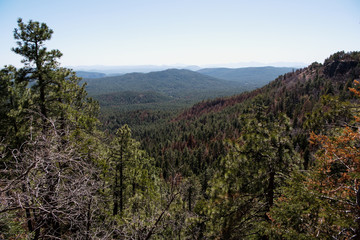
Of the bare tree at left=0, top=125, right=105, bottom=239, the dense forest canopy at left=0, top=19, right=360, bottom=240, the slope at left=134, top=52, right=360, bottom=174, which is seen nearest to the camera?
the bare tree at left=0, top=125, right=105, bottom=239

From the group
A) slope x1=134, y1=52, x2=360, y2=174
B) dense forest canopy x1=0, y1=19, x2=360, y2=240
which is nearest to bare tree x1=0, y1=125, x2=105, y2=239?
dense forest canopy x1=0, y1=19, x2=360, y2=240

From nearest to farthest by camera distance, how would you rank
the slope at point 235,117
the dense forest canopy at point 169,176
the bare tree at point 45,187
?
1. the bare tree at point 45,187
2. the dense forest canopy at point 169,176
3. the slope at point 235,117

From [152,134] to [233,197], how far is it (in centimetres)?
9510

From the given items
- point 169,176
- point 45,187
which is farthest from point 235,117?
point 45,187

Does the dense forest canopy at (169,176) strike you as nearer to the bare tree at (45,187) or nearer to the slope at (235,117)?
the bare tree at (45,187)

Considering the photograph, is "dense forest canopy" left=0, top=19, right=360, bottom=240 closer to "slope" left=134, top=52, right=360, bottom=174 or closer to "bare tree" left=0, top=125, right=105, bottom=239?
"bare tree" left=0, top=125, right=105, bottom=239

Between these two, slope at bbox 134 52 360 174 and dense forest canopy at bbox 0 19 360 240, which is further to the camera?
slope at bbox 134 52 360 174

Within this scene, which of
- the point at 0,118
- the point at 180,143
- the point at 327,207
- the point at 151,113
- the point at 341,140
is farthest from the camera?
the point at 151,113

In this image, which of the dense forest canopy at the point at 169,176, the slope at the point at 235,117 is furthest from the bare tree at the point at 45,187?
the slope at the point at 235,117

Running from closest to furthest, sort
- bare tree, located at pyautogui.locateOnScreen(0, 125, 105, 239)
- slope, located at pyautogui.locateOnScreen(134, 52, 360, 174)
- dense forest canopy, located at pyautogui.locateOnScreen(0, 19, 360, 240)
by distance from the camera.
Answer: bare tree, located at pyautogui.locateOnScreen(0, 125, 105, 239) < dense forest canopy, located at pyautogui.locateOnScreen(0, 19, 360, 240) < slope, located at pyautogui.locateOnScreen(134, 52, 360, 174)

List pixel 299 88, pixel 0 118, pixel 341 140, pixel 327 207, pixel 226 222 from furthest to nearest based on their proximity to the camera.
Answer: pixel 299 88 < pixel 0 118 < pixel 226 222 < pixel 341 140 < pixel 327 207

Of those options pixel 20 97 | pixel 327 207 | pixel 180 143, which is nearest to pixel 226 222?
pixel 327 207

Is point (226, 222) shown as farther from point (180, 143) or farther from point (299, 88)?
point (299, 88)

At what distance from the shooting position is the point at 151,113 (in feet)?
529
